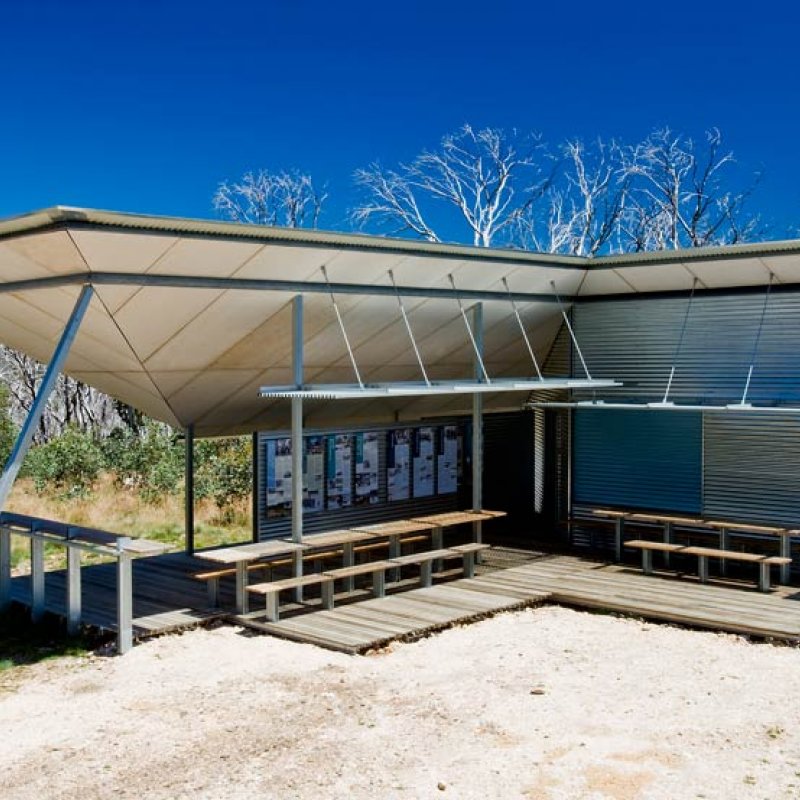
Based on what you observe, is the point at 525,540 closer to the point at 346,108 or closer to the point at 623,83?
the point at 623,83

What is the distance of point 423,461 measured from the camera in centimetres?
1573

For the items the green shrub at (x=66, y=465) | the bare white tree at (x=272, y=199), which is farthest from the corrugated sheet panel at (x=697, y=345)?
the bare white tree at (x=272, y=199)

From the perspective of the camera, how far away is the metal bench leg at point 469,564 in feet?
44.2

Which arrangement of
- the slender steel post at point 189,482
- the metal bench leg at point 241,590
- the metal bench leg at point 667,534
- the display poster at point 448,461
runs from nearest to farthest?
the metal bench leg at point 241,590 → the slender steel post at point 189,482 → the metal bench leg at point 667,534 → the display poster at point 448,461

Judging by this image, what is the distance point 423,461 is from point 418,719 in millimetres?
7499

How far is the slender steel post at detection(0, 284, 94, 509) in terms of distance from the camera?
952 centimetres

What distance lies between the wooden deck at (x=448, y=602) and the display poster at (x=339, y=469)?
181cm

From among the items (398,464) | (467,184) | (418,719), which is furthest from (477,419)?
(467,184)

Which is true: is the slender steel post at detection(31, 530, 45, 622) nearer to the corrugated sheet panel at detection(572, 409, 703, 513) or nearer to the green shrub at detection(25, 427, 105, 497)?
the corrugated sheet panel at detection(572, 409, 703, 513)

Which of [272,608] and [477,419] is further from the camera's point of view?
[477,419]

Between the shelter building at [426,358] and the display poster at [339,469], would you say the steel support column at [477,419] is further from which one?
the display poster at [339,469]

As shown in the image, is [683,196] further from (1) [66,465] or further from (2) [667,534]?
(2) [667,534]

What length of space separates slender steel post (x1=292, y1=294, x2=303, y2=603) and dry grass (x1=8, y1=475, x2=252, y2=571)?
5773mm

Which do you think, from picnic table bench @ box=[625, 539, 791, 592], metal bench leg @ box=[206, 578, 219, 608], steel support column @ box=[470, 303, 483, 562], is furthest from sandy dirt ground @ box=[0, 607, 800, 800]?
steel support column @ box=[470, 303, 483, 562]
